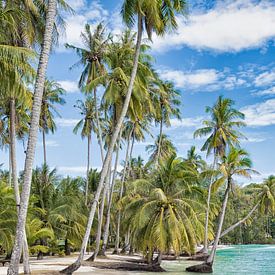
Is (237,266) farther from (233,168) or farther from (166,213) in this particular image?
(166,213)

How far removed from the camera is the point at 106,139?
36938 mm

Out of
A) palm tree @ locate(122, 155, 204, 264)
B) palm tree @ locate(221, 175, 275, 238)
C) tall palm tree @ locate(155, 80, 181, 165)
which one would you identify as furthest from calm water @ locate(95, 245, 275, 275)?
tall palm tree @ locate(155, 80, 181, 165)

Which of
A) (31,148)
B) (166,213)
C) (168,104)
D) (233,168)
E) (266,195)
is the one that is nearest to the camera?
(31,148)

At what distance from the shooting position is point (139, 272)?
21766 millimetres

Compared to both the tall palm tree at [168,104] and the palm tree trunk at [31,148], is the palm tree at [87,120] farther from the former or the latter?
the palm tree trunk at [31,148]

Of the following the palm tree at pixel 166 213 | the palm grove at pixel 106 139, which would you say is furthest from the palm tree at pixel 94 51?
the palm tree at pixel 166 213

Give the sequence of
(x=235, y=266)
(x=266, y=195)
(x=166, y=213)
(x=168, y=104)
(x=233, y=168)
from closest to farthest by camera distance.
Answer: (x=166, y=213)
(x=233, y=168)
(x=235, y=266)
(x=266, y=195)
(x=168, y=104)

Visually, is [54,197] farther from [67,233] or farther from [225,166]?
[225,166]

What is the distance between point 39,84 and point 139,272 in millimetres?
13385

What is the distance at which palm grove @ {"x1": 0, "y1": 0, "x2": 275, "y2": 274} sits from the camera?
43.5ft

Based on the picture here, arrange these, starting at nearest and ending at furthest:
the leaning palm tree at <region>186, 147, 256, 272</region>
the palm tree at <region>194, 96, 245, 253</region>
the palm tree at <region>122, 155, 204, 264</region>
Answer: the palm tree at <region>122, 155, 204, 264</region>
the leaning palm tree at <region>186, 147, 256, 272</region>
the palm tree at <region>194, 96, 245, 253</region>

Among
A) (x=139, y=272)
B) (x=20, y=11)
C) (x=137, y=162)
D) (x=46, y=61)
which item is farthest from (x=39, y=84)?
(x=137, y=162)

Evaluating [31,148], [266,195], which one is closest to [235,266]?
[266,195]

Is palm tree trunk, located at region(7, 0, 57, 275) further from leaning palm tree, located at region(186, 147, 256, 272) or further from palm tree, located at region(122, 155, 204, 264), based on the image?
leaning palm tree, located at region(186, 147, 256, 272)
